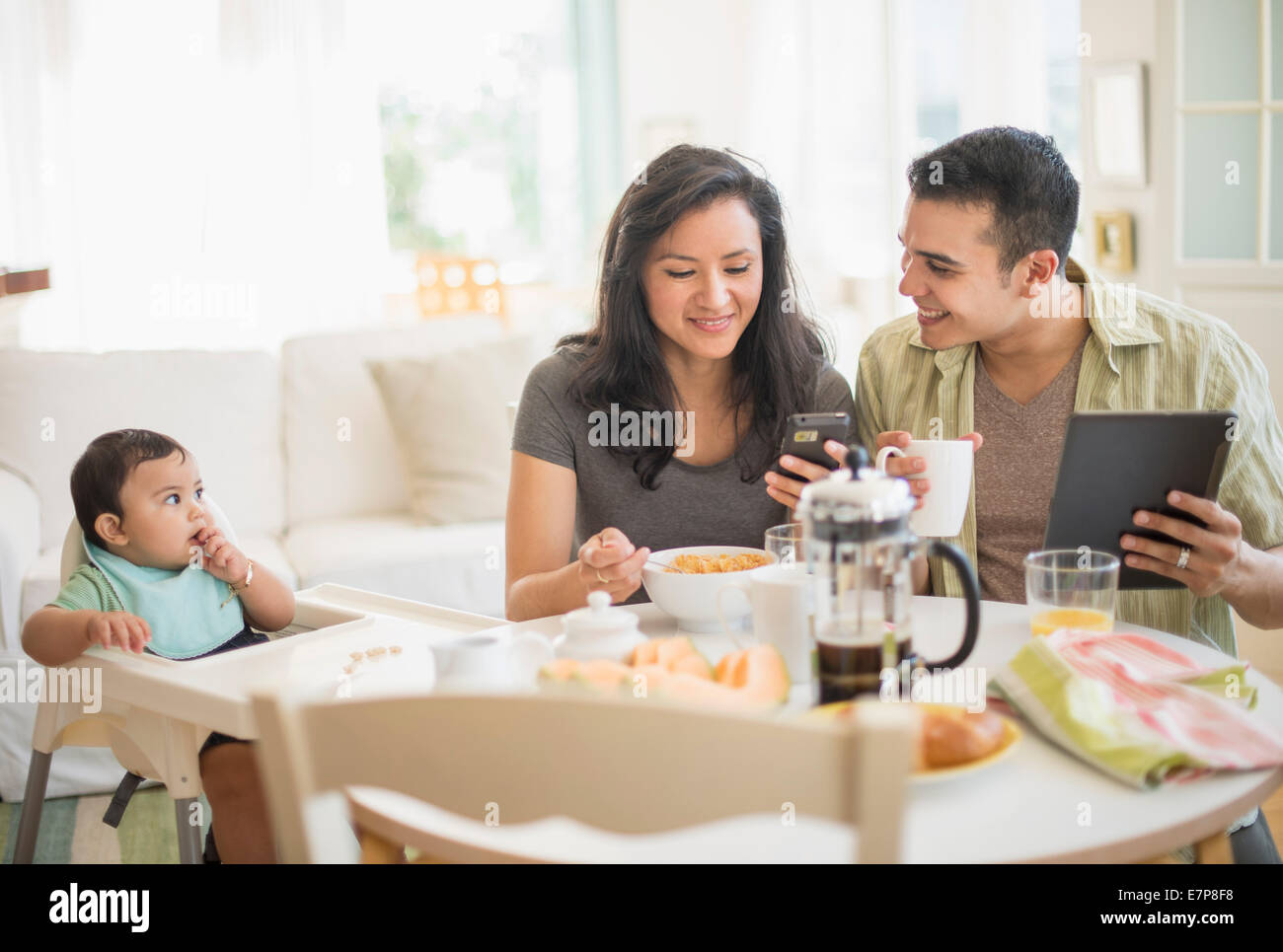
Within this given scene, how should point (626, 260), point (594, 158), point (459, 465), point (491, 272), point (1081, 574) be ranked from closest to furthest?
point (1081, 574) → point (626, 260) → point (459, 465) → point (491, 272) → point (594, 158)

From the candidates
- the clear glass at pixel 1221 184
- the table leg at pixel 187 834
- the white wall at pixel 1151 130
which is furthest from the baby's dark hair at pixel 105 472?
the clear glass at pixel 1221 184

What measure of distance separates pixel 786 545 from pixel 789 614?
0.22 meters

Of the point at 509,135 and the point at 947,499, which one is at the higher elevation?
the point at 509,135

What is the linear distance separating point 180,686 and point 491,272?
13.5 feet

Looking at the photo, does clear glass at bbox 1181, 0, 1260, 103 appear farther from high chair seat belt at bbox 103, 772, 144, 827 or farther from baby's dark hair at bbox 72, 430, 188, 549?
high chair seat belt at bbox 103, 772, 144, 827

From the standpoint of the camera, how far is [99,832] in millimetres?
2473

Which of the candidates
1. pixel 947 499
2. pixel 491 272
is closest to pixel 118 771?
pixel 947 499

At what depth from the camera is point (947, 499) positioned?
57.8 inches

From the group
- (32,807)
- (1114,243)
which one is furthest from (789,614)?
(1114,243)

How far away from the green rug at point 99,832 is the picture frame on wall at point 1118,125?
2.92 m

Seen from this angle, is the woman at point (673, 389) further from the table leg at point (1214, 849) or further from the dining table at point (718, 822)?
the table leg at point (1214, 849)

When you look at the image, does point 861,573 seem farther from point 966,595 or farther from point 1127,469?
point 1127,469

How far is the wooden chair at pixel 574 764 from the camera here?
72 cm
